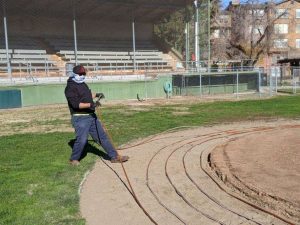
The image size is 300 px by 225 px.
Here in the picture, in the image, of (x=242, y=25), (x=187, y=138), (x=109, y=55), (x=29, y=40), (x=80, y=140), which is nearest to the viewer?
(x=80, y=140)

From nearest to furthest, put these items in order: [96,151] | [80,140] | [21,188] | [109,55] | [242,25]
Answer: [21,188] < [80,140] < [96,151] < [109,55] < [242,25]

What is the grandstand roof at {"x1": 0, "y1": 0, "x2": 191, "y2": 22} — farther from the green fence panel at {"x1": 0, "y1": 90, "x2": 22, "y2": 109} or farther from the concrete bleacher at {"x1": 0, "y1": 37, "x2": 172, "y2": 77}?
the green fence panel at {"x1": 0, "y1": 90, "x2": 22, "y2": 109}

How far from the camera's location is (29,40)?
33688 millimetres

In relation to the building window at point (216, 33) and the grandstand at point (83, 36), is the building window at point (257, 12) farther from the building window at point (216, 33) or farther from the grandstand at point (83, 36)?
the grandstand at point (83, 36)

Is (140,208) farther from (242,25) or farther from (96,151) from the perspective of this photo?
(242,25)

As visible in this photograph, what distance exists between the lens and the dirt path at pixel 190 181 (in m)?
5.50

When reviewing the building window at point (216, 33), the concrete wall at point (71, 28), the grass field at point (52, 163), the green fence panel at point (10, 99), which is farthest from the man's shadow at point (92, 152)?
the building window at point (216, 33)

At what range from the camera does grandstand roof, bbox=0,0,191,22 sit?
32.0 m

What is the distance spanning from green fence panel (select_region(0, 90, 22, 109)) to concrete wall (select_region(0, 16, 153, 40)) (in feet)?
38.3

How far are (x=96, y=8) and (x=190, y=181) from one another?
30208 mm

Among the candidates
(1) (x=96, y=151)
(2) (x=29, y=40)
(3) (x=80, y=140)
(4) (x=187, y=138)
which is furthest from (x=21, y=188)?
(2) (x=29, y=40)

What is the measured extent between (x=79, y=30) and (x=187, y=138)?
27.9 metres

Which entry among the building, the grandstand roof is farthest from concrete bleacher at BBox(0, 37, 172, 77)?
the building

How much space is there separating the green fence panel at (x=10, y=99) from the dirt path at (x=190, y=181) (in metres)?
13.0
